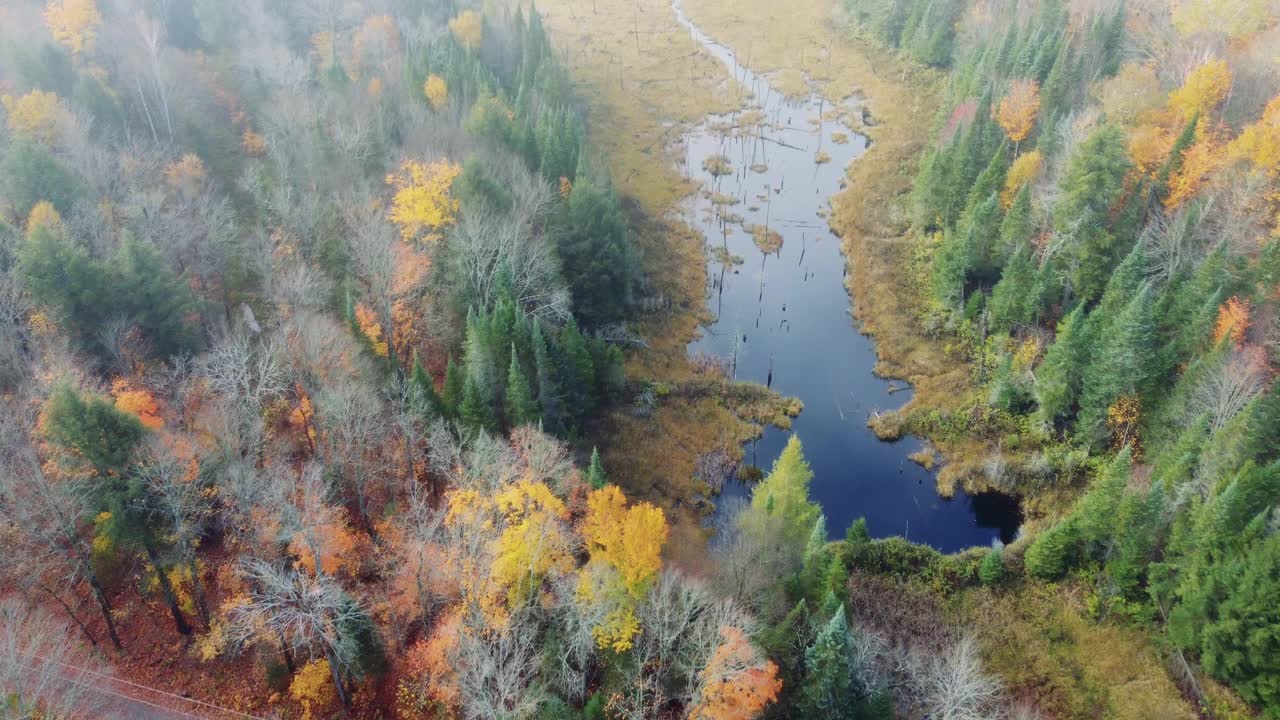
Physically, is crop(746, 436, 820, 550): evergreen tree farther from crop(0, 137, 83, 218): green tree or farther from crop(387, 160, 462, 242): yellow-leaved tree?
crop(0, 137, 83, 218): green tree

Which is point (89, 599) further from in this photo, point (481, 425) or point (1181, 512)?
point (1181, 512)

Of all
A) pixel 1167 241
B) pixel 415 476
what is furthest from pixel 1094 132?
pixel 415 476

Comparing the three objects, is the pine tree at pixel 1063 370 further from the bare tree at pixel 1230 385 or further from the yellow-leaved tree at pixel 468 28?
the yellow-leaved tree at pixel 468 28

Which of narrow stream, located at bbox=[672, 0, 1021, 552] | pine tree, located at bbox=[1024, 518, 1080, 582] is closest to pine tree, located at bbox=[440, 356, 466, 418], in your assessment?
narrow stream, located at bbox=[672, 0, 1021, 552]

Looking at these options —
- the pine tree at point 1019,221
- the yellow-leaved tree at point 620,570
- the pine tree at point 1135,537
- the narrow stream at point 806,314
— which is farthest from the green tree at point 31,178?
the pine tree at point 1019,221

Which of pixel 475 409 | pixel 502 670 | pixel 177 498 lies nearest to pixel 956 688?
A: pixel 502 670
